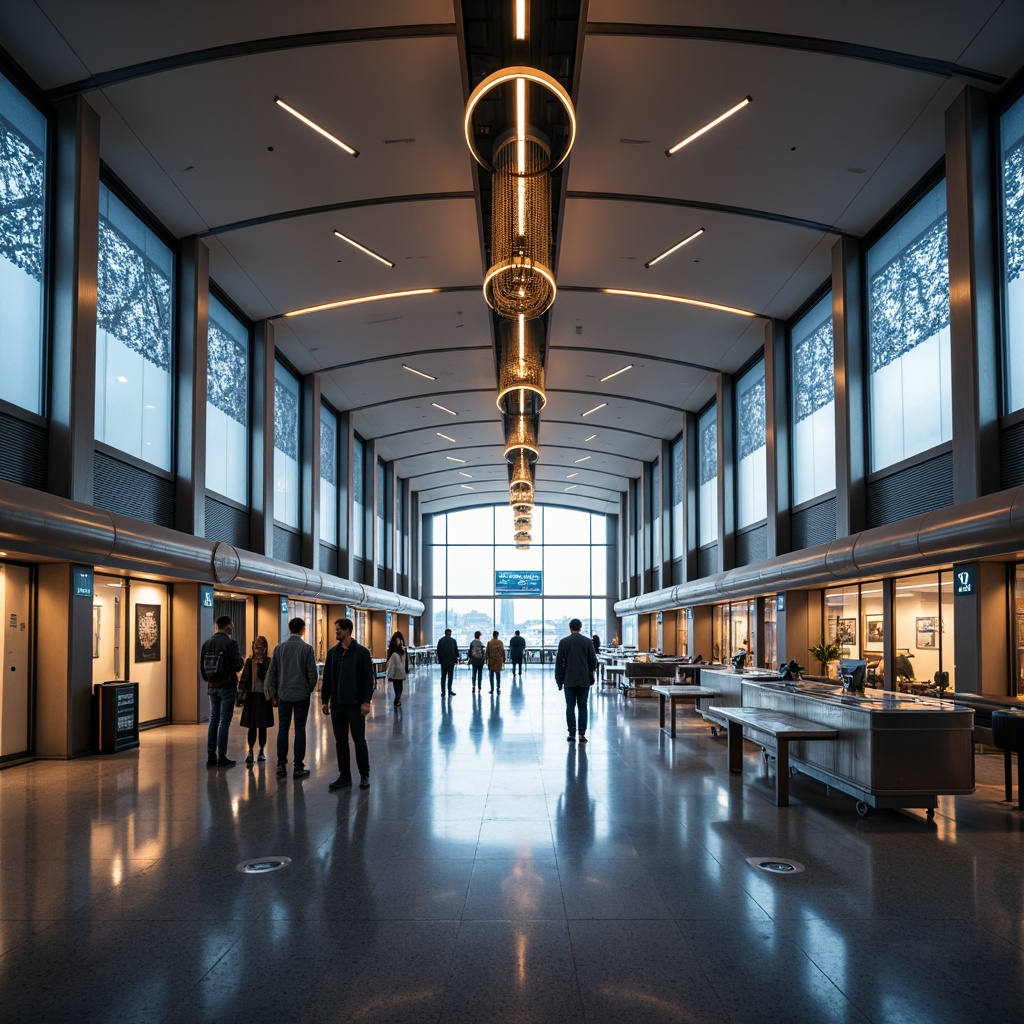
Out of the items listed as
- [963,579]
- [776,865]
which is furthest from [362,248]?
[776,865]

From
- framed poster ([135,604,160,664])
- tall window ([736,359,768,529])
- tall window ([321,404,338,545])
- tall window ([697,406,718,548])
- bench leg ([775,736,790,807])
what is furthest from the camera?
tall window ([697,406,718,548])

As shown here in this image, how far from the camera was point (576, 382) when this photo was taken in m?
23.1

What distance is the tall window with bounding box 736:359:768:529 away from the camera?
20.1m

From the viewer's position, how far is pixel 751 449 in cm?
2105

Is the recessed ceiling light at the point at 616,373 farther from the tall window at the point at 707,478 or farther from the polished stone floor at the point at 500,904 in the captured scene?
the polished stone floor at the point at 500,904

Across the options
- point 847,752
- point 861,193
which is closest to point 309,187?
point 861,193

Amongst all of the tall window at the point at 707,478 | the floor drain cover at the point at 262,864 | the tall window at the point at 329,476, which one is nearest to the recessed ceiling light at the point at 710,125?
the floor drain cover at the point at 262,864

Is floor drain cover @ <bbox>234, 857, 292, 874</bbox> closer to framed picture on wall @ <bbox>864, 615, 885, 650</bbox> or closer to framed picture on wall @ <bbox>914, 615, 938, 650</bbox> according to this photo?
framed picture on wall @ <bbox>914, 615, 938, 650</bbox>

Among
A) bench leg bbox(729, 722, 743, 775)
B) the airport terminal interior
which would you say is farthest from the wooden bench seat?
the airport terminal interior

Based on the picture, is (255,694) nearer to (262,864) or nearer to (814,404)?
(262,864)

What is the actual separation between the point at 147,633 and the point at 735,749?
9.67 meters

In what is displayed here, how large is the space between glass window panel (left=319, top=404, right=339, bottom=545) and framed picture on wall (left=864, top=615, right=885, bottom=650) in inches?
573

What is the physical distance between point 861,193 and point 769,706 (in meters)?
7.59

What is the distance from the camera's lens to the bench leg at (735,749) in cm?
938
